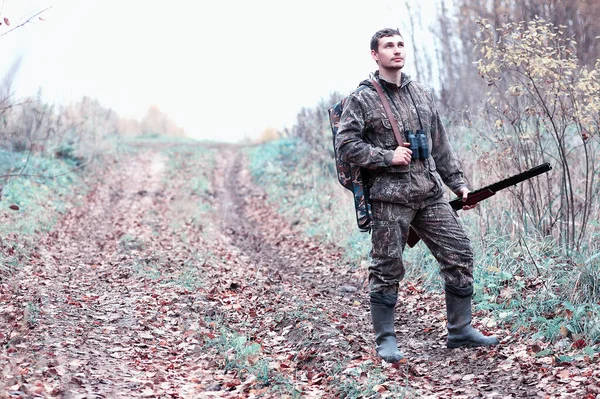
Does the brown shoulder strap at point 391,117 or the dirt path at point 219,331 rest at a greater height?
the brown shoulder strap at point 391,117

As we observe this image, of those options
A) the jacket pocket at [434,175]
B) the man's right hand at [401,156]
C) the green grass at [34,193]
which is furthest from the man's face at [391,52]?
the green grass at [34,193]

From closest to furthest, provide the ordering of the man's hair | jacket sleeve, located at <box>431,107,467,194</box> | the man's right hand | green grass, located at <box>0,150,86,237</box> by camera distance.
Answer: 1. the man's right hand
2. the man's hair
3. jacket sleeve, located at <box>431,107,467,194</box>
4. green grass, located at <box>0,150,86,237</box>

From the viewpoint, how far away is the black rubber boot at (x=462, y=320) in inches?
191

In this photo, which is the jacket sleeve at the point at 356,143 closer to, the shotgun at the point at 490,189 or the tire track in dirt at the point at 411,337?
the shotgun at the point at 490,189

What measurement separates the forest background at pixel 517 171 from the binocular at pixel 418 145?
1567 millimetres

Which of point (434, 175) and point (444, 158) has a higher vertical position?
point (444, 158)

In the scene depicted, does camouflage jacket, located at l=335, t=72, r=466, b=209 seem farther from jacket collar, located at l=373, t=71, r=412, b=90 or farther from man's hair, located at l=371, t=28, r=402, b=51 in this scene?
man's hair, located at l=371, t=28, r=402, b=51

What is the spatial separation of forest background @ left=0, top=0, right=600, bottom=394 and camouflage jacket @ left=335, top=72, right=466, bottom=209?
1371 mm

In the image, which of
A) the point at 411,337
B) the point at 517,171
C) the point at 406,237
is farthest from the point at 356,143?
the point at 517,171

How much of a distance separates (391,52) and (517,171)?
8.54 feet

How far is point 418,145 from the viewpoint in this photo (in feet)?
15.4

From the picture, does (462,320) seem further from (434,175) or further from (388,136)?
(388,136)

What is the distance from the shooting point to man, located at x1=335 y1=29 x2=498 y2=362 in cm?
467

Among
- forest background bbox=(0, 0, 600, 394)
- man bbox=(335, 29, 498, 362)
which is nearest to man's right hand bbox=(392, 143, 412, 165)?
man bbox=(335, 29, 498, 362)
